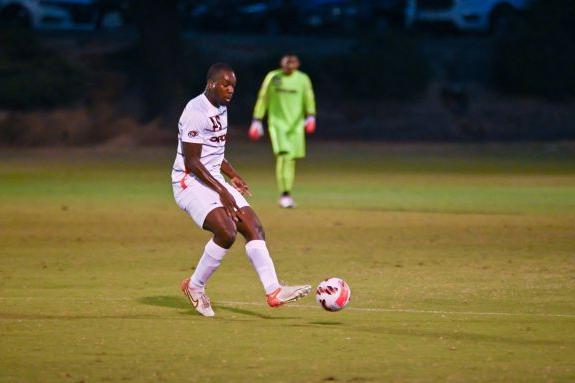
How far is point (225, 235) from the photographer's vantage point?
1232cm

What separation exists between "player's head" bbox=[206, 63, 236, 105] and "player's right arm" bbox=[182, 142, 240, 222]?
1.54 ft

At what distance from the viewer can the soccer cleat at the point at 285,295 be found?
11875 mm

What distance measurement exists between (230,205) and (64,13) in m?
42.0

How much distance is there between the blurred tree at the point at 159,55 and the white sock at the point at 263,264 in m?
32.6

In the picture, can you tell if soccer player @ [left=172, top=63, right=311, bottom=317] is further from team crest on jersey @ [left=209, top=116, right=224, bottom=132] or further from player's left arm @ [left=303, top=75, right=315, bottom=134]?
player's left arm @ [left=303, top=75, right=315, bottom=134]

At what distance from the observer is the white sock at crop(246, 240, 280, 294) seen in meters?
12.2

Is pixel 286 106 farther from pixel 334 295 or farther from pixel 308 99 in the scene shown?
pixel 334 295

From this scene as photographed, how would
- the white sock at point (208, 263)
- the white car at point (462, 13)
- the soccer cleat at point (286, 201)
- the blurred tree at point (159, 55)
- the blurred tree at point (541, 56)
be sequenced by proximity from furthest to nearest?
the white car at point (462, 13), the blurred tree at point (541, 56), the blurred tree at point (159, 55), the soccer cleat at point (286, 201), the white sock at point (208, 263)

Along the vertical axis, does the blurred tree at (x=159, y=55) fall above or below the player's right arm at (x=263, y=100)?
below

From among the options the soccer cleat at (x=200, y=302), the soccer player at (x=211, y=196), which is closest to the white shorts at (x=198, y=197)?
the soccer player at (x=211, y=196)

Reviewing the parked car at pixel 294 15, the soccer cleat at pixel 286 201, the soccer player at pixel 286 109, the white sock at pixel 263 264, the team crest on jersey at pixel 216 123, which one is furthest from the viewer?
the parked car at pixel 294 15

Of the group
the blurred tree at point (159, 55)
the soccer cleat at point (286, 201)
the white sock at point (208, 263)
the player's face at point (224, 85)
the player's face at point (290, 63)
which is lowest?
the blurred tree at point (159, 55)

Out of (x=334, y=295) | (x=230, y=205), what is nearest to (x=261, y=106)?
(x=230, y=205)

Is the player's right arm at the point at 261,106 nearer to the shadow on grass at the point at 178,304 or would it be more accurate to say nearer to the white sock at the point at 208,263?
the shadow on grass at the point at 178,304
